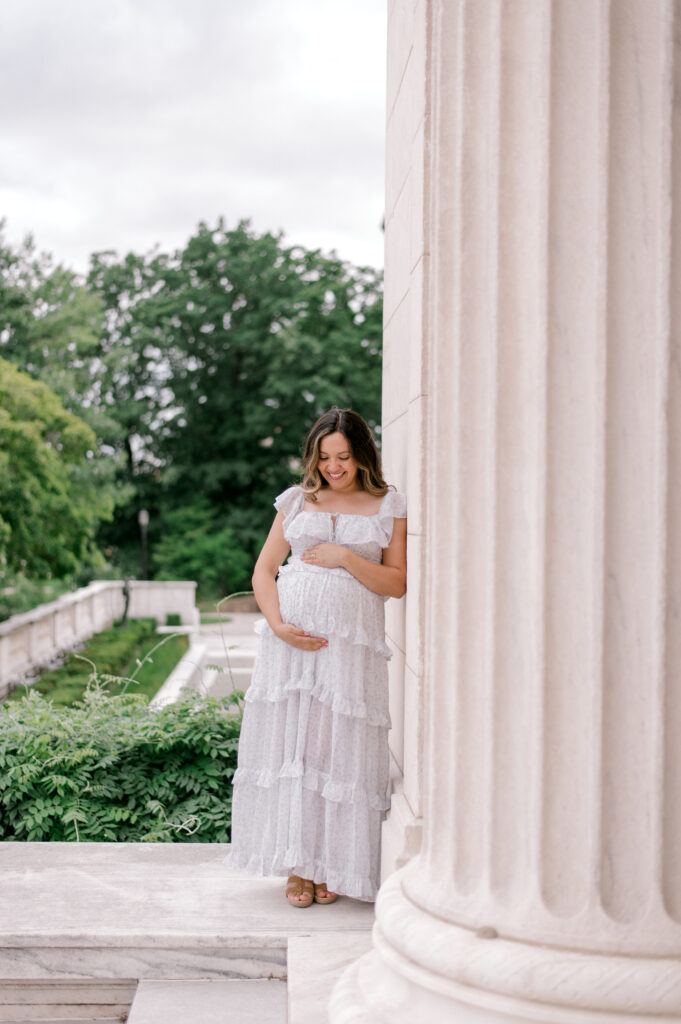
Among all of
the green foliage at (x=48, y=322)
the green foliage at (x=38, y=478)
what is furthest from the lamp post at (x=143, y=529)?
the green foliage at (x=38, y=478)

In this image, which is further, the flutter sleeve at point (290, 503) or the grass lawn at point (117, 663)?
the grass lawn at point (117, 663)

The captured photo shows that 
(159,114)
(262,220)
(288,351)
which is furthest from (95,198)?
(288,351)

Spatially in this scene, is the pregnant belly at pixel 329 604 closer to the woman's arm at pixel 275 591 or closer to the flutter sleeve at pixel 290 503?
the woman's arm at pixel 275 591

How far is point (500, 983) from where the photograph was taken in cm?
215

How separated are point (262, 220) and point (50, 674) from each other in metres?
25.1

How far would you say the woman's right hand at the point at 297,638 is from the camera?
385cm

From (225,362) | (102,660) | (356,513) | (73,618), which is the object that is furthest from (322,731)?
(225,362)

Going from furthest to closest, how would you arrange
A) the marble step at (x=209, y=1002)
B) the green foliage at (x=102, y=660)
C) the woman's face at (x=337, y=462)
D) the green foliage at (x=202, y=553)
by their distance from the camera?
1. the green foliage at (x=202, y=553)
2. the green foliage at (x=102, y=660)
3. the woman's face at (x=337, y=462)
4. the marble step at (x=209, y=1002)

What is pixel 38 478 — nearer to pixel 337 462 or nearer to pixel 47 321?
pixel 47 321

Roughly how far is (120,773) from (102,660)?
14942mm

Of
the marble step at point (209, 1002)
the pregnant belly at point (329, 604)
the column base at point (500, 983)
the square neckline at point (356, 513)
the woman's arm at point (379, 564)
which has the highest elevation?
the square neckline at point (356, 513)

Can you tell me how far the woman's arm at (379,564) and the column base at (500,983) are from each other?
5.29 ft

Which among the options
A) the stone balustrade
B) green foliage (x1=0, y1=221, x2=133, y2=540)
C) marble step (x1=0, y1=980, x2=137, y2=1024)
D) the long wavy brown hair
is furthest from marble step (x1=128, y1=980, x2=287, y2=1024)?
green foliage (x1=0, y1=221, x2=133, y2=540)

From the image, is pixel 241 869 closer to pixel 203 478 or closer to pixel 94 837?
Result: pixel 94 837
